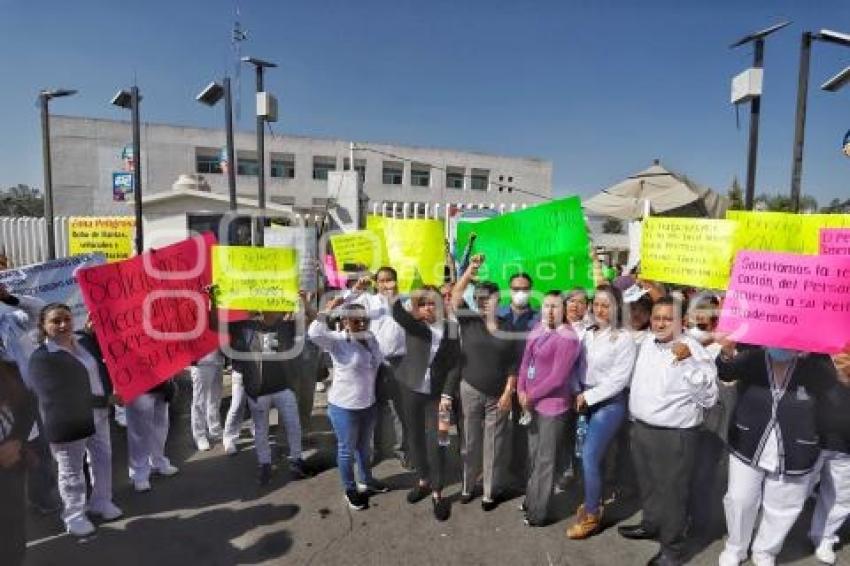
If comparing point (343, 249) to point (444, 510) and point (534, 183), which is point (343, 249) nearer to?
point (444, 510)

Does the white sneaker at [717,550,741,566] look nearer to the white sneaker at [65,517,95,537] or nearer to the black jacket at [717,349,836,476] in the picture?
the black jacket at [717,349,836,476]

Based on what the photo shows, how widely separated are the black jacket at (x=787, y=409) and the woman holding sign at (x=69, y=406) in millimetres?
4453

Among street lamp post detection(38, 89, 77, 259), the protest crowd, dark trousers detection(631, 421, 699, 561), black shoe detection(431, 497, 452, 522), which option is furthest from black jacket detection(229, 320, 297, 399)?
street lamp post detection(38, 89, 77, 259)

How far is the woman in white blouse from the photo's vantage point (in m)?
3.84

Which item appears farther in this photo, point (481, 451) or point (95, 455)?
point (481, 451)

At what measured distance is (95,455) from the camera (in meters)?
4.26

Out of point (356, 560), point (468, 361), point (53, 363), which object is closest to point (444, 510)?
point (356, 560)

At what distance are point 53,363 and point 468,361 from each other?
294 cm

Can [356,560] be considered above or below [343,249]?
below

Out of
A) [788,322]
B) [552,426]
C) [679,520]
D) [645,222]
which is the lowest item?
[679,520]

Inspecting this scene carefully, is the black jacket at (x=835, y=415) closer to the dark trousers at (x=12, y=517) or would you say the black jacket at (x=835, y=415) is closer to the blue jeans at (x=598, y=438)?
the blue jeans at (x=598, y=438)

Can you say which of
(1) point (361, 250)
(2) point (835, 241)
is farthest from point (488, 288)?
(2) point (835, 241)

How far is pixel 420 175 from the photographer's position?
4609 cm

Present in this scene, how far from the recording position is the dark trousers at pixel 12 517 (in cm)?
296
